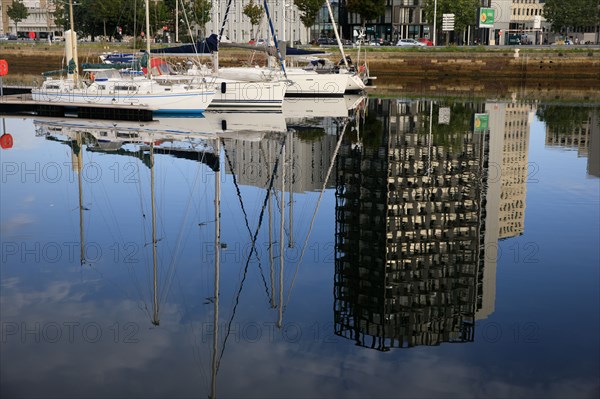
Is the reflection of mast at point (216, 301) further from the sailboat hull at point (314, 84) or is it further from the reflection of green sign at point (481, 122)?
the sailboat hull at point (314, 84)

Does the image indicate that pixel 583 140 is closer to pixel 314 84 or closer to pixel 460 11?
pixel 314 84

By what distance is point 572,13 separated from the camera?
12562 cm

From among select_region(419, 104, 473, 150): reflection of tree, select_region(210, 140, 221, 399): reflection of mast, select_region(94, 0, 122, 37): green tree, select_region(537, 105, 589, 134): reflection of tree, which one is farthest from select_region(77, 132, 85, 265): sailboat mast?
select_region(94, 0, 122, 37): green tree

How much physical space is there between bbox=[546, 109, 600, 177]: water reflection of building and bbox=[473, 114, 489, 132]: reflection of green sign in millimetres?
2739

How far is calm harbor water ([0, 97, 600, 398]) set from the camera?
11422 millimetres

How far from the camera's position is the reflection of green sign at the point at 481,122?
38531mm

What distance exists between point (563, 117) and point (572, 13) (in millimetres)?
86743

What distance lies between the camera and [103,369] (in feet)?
37.4

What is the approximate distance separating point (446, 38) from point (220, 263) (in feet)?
362

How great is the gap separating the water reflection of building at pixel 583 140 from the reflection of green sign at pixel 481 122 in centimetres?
274

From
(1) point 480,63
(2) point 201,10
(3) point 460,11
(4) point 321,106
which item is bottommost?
(4) point 321,106

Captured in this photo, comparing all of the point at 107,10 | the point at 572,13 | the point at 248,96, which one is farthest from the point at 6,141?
the point at 572,13

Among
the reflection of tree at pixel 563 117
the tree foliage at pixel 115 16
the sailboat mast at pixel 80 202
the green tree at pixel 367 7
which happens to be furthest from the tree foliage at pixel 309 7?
the sailboat mast at pixel 80 202

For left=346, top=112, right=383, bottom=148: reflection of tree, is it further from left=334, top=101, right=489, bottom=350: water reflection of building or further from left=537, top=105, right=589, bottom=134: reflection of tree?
left=537, top=105, right=589, bottom=134: reflection of tree
